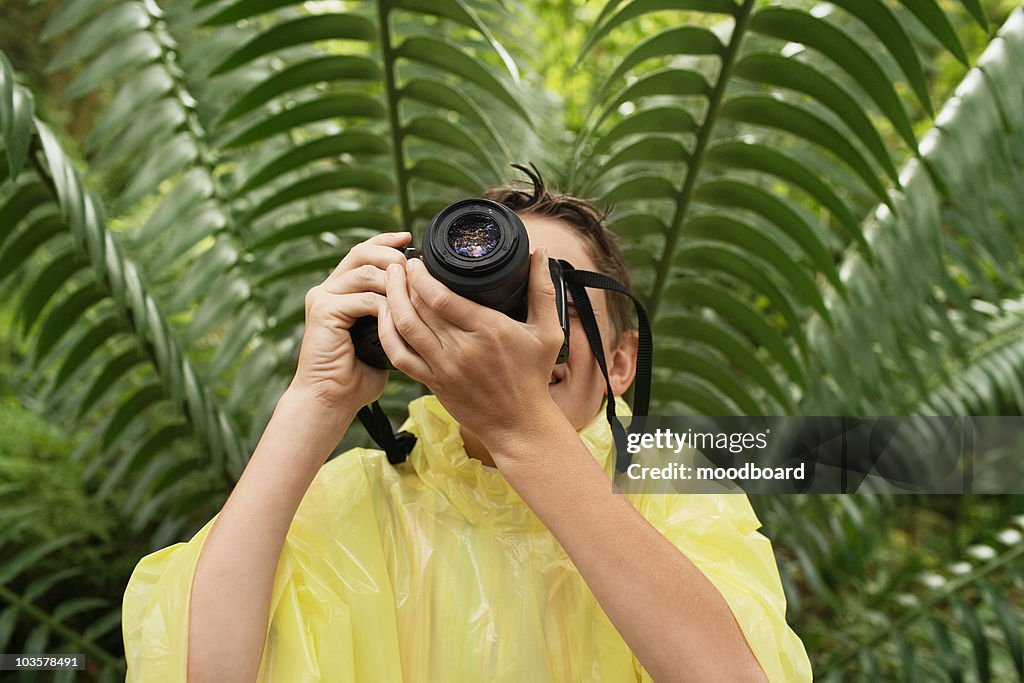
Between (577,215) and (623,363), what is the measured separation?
0.18 meters

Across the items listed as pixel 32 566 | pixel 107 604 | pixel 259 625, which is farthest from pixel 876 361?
pixel 32 566

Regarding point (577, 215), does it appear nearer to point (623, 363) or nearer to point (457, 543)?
point (623, 363)

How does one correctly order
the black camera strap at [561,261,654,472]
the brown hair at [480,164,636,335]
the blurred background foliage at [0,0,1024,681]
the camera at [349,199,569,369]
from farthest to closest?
the blurred background foliage at [0,0,1024,681]
the brown hair at [480,164,636,335]
the black camera strap at [561,261,654,472]
the camera at [349,199,569,369]

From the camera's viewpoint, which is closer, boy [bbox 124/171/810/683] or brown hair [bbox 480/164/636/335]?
boy [bbox 124/171/810/683]

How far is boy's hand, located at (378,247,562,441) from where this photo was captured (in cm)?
59

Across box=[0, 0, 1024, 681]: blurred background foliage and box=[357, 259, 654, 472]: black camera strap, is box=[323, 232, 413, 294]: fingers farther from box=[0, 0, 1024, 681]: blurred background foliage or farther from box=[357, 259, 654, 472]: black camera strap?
box=[0, 0, 1024, 681]: blurred background foliage

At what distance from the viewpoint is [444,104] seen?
3.55 feet

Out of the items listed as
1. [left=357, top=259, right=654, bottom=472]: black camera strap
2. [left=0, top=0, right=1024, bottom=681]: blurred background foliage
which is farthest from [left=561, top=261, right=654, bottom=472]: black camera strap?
[left=0, top=0, right=1024, bottom=681]: blurred background foliage

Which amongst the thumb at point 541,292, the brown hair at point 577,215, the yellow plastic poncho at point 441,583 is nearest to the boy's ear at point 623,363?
the brown hair at point 577,215

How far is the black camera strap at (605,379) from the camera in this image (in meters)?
0.71

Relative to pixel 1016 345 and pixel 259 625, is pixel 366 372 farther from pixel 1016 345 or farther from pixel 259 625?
pixel 1016 345

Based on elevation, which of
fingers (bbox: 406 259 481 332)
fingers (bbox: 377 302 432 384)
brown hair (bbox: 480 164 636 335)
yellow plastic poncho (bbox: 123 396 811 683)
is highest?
brown hair (bbox: 480 164 636 335)

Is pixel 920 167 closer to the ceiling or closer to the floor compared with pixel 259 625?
closer to the ceiling

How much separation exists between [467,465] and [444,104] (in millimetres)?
543
